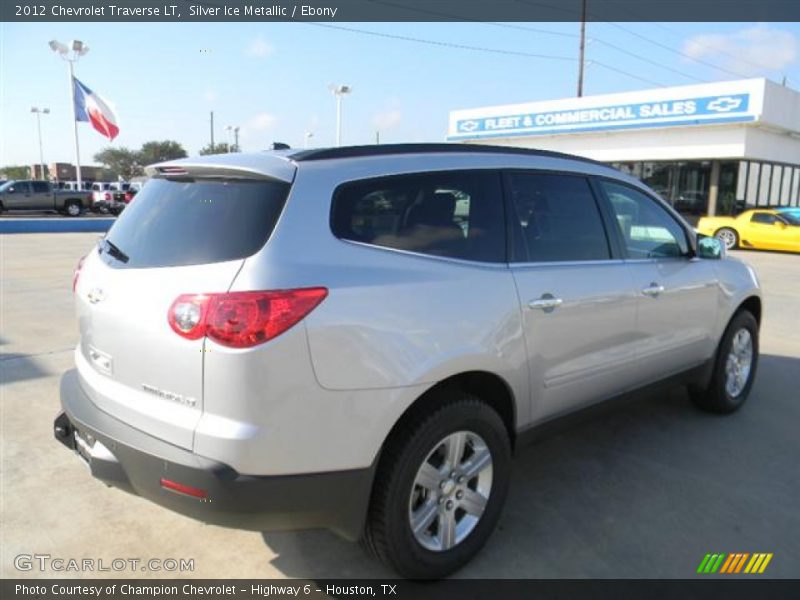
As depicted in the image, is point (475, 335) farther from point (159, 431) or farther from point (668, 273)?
point (668, 273)

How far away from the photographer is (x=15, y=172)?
92.2 metres

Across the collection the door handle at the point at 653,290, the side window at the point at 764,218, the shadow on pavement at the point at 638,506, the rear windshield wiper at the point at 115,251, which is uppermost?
the rear windshield wiper at the point at 115,251

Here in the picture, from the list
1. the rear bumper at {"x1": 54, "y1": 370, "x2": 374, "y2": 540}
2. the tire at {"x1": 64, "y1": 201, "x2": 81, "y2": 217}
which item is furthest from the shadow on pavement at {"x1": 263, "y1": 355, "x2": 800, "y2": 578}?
the tire at {"x1": 64, "y1": 201, "x2": 81, "y2": 217}

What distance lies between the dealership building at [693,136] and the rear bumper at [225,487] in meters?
23.9

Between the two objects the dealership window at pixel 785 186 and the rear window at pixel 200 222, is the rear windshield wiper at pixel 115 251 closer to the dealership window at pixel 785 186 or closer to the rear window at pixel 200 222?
the rear window at pixel 200 222

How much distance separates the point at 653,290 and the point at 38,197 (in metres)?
31.2

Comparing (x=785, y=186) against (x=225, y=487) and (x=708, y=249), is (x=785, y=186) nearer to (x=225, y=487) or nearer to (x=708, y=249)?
(x=708, y=249)

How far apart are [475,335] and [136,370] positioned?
1.34 meters

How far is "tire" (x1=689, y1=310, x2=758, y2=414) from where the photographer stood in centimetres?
470

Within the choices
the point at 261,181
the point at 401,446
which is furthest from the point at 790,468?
the point at 261,181

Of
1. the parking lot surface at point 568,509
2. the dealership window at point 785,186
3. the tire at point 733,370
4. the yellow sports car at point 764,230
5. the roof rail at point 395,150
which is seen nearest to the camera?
the roof rail at point 395,150

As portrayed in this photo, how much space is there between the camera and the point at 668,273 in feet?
13.1

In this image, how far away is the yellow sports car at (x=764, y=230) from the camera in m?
18.4

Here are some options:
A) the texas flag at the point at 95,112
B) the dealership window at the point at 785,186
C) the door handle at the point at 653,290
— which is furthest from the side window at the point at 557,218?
the texas flag at the point at 95,112
